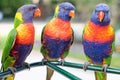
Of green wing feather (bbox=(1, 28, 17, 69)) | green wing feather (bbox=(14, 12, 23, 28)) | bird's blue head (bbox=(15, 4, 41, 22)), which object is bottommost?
green wing feather (bbox=(1, 28, 17, 69))

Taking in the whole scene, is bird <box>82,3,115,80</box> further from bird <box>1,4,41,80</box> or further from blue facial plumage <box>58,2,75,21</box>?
bird <box>1,4,41,80</box>

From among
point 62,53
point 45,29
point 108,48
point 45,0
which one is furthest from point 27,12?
point 45,0

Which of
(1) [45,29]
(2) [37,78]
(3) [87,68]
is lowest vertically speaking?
(2) [37,78]

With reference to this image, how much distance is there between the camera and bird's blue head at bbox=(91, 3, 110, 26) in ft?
3.96

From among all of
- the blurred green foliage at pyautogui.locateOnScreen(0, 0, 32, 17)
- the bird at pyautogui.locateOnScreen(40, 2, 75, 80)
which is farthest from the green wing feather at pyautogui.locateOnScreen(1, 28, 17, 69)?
the blurred green foliage at pyautogui.locateOnScreen(0, 0, 32, 17)

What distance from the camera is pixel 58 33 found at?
1.27 meters

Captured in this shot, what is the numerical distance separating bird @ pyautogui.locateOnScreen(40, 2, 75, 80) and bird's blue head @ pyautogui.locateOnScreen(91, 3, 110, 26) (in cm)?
→ 9

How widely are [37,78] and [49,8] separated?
9.25 ft

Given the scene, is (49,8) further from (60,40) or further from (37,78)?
(60,40)

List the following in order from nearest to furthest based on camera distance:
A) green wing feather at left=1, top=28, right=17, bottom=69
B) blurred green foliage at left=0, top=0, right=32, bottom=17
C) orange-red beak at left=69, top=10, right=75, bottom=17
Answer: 1. green wing feather at left=1, top=28, right=17, bottom=69
2. orange-red beak at left=69, top=10, right=75, bottom=17
3. blurred green foliage at left=0, top=0, right=32, bottom=17

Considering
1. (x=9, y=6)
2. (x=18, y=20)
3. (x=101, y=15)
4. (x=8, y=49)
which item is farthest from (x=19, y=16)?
(x=9, y=6)

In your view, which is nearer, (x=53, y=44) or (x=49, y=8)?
(x=53, y=44)

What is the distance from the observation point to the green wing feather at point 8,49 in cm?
115

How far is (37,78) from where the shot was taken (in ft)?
9.13
